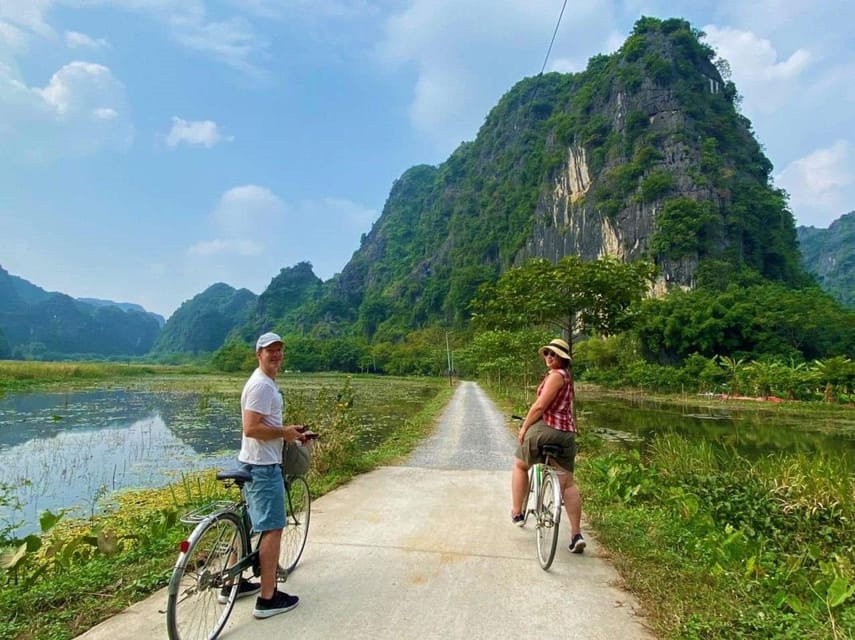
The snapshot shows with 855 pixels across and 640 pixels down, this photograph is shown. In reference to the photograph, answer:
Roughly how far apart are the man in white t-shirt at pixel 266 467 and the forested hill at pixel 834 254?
320ft

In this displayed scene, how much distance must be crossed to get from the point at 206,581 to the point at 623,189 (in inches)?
2637

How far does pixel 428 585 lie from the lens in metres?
3.06

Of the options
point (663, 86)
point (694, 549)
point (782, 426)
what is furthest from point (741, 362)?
point (663, 86)

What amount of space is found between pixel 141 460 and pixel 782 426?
20528mm

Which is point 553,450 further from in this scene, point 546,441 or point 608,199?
point 608,199

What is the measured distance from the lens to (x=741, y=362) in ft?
112

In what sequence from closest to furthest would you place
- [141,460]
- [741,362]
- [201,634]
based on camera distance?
1. [201,634]
2. [141,460]
3. [741,362]

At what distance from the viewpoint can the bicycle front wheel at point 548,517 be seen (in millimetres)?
3329

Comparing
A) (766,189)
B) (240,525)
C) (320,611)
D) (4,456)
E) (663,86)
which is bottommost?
(4,456)

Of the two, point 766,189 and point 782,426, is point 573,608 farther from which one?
point 766,189

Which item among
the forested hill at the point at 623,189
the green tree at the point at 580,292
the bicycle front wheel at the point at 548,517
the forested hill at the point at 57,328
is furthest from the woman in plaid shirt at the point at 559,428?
the forested hill at the point at 57,328

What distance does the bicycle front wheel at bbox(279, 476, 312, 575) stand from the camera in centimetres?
319

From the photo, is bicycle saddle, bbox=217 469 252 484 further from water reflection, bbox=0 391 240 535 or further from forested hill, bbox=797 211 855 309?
forested hill, bbox=797 211 855 309

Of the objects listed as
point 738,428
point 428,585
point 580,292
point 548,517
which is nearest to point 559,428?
point 548,517
